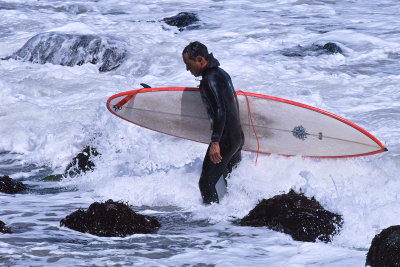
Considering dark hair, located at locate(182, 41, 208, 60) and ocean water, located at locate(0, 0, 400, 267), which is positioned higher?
dark hair, located at locate(182, 41, 208, 60)

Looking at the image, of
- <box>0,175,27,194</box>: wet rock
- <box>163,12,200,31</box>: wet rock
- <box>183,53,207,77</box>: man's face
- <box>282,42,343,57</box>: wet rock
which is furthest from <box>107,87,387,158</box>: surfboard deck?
<box>163,12,200,31</box>: wet rock

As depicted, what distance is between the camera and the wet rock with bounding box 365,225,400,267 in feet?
13.1

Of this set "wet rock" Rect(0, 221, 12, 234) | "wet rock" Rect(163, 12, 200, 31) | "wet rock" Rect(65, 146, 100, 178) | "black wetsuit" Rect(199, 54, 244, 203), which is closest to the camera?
"wet rock" Rect(0, 221, 12, 234)

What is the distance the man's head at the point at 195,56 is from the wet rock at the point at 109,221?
4.59 ft

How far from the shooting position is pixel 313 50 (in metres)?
16.7

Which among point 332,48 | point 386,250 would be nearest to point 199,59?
point 386,250

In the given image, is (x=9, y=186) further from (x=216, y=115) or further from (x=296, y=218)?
(x=296, y=218)

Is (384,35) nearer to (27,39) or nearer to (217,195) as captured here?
(27,39)

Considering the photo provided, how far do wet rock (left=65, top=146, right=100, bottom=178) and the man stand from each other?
2.49 metres

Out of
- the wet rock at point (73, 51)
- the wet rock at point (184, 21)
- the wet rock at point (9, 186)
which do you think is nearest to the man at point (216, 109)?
the wet rock at point (9, 186)

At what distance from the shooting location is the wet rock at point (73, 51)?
631 inches

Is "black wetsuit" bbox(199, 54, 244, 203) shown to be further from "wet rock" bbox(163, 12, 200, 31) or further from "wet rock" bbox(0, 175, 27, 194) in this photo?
"wet rock" bbox(163, 12, 200, 31)

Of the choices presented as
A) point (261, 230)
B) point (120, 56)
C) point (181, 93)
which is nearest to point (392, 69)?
point (120, 56)

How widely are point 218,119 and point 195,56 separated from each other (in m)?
0.60
